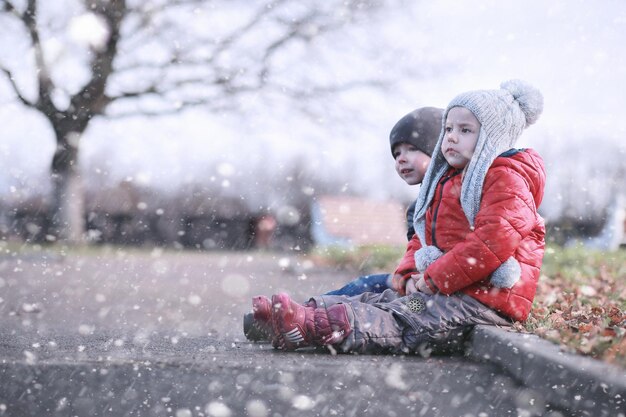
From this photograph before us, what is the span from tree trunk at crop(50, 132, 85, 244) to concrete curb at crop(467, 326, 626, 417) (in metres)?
14.1

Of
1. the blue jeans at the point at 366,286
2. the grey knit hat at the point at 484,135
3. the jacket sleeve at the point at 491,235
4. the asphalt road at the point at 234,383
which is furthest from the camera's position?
the blue jeans at the point at 366,286

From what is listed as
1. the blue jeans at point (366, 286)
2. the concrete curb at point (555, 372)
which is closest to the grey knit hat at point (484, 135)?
the concrete curb at point (555, 372)

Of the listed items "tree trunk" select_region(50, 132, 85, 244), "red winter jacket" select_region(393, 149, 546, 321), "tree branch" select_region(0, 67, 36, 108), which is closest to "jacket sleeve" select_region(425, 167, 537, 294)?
"red winter jacket" select_region(393, 149, 546, 321)

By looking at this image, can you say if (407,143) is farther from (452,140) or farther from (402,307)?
(402,307)

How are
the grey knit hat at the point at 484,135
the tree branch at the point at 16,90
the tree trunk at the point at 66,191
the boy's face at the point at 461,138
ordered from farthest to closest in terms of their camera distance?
the tree trunk at the point at 66,191 → the tree branch at the point at 16,90 → the boy's face at the point at 461,138 → the grey knit hat at the point at 484,135

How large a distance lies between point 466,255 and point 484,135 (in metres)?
0.61

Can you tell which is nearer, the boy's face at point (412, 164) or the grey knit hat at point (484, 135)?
the grey knit hat at point (484, 135)

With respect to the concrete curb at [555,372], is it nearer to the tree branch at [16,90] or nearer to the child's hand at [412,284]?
the child's hand at [412,284]

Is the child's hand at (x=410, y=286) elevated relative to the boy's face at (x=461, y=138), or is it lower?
lower

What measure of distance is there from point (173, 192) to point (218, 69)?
18.8 feet

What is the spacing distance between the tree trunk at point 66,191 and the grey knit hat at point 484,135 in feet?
44.6

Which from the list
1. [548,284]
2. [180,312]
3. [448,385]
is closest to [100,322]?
[180,312]

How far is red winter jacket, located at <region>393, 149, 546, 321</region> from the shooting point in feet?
9.20

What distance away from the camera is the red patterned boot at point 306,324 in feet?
9.39
